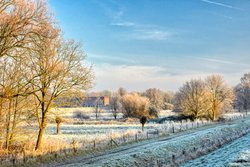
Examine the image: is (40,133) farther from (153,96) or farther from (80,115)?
(153,96)

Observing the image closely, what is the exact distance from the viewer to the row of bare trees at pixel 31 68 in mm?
12539

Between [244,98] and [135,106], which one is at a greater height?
[244,98]

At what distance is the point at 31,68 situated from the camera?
2209cm

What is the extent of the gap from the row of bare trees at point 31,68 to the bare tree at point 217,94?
3967 centimetres

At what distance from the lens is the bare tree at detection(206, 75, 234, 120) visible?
57844 millimetres

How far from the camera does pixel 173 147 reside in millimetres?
22766

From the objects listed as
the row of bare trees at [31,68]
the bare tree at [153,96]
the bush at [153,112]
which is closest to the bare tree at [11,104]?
Answer: the row of bare trees at [31,68]

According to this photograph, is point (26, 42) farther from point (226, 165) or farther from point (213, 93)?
point (213, 93)

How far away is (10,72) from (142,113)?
176 ft

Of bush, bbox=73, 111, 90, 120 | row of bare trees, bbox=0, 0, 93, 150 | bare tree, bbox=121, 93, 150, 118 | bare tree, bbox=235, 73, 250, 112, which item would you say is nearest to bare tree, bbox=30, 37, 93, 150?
row of bare trees, bbox=0, 0, 93, 150

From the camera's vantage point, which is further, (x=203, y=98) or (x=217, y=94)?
(x=217, y=94)

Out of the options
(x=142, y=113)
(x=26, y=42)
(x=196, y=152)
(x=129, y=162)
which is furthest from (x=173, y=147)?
(x=142, y=113)

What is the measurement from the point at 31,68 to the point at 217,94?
158 feet

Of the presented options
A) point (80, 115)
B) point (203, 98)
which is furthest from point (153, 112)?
point (80, 115)
